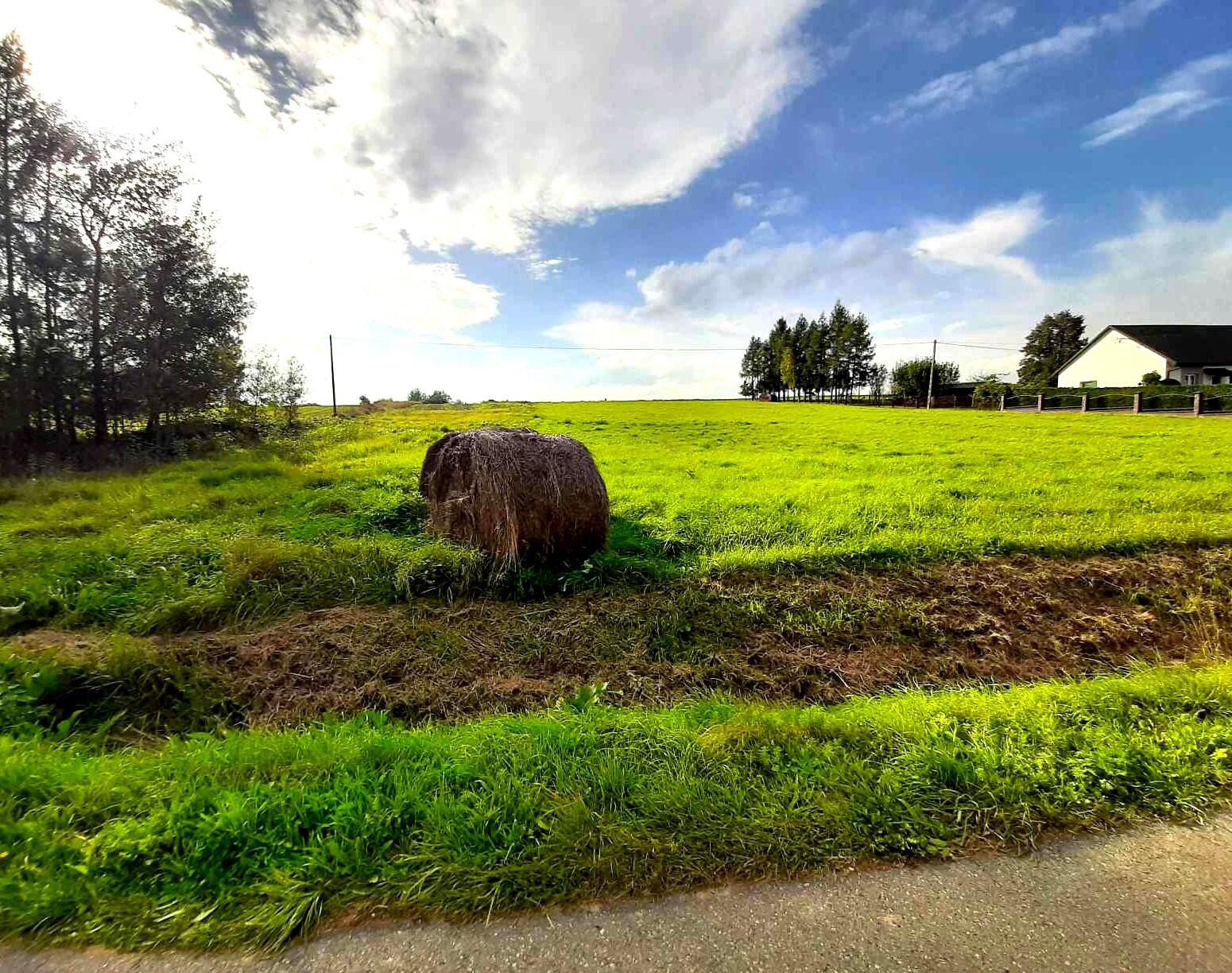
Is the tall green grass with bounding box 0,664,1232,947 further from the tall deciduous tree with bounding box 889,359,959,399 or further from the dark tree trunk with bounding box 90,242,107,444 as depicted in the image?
the tall deciduous tree with bounding box 889,359,959,399

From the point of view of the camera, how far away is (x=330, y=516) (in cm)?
707

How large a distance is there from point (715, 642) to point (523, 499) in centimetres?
272

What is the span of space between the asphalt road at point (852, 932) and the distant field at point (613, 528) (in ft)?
11.7

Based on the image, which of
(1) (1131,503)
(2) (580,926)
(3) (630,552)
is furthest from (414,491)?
(1) (1131,503)

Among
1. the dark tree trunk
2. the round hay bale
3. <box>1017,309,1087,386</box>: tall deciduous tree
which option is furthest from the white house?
the dark tree trunk

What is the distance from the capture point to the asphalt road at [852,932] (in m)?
1.51

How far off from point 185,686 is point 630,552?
4.19 metres

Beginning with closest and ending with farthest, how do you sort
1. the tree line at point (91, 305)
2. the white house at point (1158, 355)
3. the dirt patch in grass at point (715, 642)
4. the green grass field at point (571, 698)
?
the green grass field at point (571, 698)
the dirt patch in grass at point (715, 642)
the tree line at point (91, 305)
the white house at point (1158, 355)

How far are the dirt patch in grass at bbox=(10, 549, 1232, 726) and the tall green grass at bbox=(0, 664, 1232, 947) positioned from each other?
2.48 ft

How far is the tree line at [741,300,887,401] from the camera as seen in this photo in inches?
2505

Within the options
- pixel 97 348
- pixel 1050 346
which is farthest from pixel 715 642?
pixel 1050 346

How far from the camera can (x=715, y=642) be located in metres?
4.13

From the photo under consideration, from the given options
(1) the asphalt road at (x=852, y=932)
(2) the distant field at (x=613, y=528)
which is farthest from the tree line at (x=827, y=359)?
(1) the asphalt road at (x=852, y=932)

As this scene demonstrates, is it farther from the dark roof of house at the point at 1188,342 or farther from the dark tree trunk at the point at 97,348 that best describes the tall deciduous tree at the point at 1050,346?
the dark tree trunk at the point at 97,348
